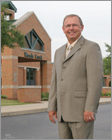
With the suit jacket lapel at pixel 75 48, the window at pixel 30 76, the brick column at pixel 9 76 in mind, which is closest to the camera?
the suit jacket lapel at pixel 75 48

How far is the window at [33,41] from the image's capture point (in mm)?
30606

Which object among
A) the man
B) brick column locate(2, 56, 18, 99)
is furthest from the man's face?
brick column locate(2, 56, 18, 99)

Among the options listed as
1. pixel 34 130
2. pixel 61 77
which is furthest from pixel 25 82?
pixel 61 77

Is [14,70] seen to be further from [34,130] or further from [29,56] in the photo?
[34,130]

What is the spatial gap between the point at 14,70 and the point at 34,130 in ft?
64.8

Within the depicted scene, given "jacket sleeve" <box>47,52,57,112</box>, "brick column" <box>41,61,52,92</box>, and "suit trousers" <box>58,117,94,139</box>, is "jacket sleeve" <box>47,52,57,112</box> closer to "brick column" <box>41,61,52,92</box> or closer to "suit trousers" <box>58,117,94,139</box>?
"suit trousers" <box>58,117,94,139</box>

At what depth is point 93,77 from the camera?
2848 millimetres

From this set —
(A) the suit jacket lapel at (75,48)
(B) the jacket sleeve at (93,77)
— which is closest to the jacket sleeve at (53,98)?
(A) the suit jacket lapel at (75,48)

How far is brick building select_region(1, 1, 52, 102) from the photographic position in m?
27.6

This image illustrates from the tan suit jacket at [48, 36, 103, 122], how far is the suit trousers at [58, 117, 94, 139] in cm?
6

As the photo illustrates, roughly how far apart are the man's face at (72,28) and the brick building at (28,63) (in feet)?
66.6

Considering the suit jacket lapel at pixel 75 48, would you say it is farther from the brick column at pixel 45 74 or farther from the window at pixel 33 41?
the brick column at pixel 45 74

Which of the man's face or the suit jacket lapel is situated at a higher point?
the man's face

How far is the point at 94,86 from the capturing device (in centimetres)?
284
